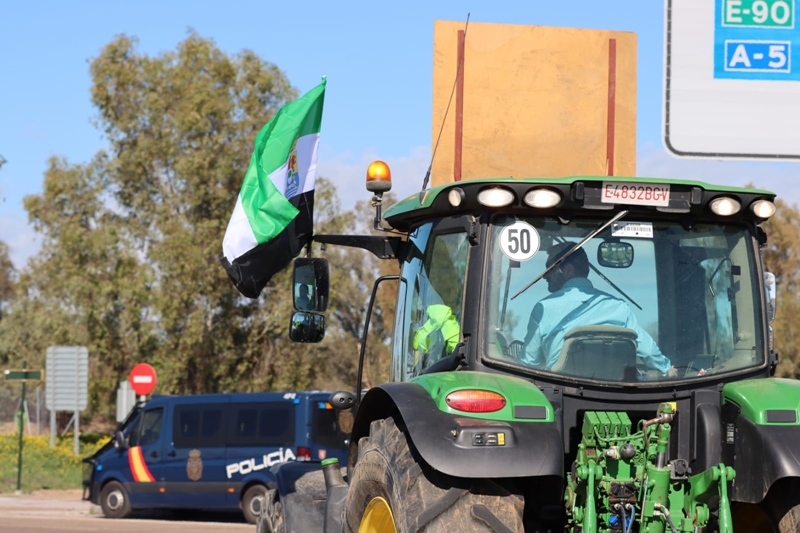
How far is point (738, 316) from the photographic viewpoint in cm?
565

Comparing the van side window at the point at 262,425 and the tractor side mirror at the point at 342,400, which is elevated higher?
the tractor side mirror at the point at 342,400

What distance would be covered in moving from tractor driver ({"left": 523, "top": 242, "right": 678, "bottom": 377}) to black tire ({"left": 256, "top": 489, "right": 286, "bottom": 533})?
2663 millimetres

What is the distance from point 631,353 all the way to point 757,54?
178 centimetres

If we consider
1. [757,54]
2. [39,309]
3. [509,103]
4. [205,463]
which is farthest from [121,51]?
[757,54]

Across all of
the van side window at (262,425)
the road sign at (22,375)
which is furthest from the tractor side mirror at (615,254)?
the road sign at (22,375)

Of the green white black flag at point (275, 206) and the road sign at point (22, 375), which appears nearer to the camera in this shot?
the green white black flag at point (275, 206)

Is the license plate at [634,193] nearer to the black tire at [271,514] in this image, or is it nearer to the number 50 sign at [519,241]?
the number 50 sign at [519,241]

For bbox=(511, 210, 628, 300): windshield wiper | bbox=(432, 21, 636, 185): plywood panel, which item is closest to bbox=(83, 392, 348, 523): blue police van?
bbox=(432, 21, 636, 185): plywood panel

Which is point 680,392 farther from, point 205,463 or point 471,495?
point 205,463

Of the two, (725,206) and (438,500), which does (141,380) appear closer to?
(725,206)

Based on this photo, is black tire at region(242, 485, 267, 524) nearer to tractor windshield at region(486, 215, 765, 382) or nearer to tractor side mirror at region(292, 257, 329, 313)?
tractor side mirror at region(292, 257, 329, 313)

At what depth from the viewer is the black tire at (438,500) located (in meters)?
4.79

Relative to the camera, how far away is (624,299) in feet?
18.2

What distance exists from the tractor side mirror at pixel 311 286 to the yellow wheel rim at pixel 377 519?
1.34 metres
